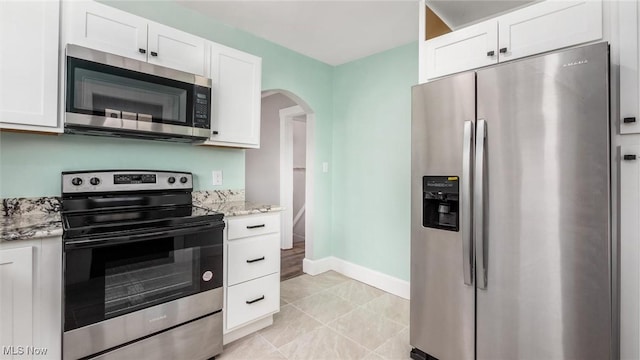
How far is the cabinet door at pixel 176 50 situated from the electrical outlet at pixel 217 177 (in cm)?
78

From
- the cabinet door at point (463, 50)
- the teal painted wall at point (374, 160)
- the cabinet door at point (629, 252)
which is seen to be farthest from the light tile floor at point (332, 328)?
the cabinet door at point (463, 50)

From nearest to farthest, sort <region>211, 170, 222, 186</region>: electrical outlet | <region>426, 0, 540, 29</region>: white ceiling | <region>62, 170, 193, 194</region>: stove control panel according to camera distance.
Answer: <region>62, 170, 193, 194</region>: stove control panel
<region>426, 0, 540, 29</region>: white ceiling
<region>211, 170, 222, 186</region>: electrical outlet

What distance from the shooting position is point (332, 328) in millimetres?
2244

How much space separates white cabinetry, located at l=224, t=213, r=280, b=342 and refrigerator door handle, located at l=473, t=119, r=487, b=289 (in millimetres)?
1355

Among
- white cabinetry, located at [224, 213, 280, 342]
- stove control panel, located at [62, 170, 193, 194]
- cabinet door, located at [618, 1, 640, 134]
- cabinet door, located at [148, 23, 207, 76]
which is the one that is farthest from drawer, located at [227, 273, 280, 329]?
cabinet door, located at [618, 1, 640, 134]

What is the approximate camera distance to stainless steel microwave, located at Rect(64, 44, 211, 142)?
5.12ft

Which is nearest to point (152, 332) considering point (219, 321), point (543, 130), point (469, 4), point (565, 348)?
point (219, 321)

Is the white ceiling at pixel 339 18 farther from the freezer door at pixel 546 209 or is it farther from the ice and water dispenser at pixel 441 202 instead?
the ice and water dispenser at pixel 441 202

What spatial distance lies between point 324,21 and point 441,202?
5.84ft

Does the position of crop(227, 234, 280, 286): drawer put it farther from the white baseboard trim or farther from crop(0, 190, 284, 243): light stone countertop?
the white baseboard trim

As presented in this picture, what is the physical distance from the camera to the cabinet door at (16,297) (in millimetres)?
1229

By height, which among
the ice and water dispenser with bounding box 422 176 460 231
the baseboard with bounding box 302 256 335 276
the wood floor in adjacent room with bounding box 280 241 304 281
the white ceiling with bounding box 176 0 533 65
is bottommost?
the wood floor in adjacent room with bounding box 280 241 304 281

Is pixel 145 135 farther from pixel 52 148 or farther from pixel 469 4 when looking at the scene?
pixel 469 4

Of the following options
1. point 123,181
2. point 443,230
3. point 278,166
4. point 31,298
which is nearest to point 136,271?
point 31,298
